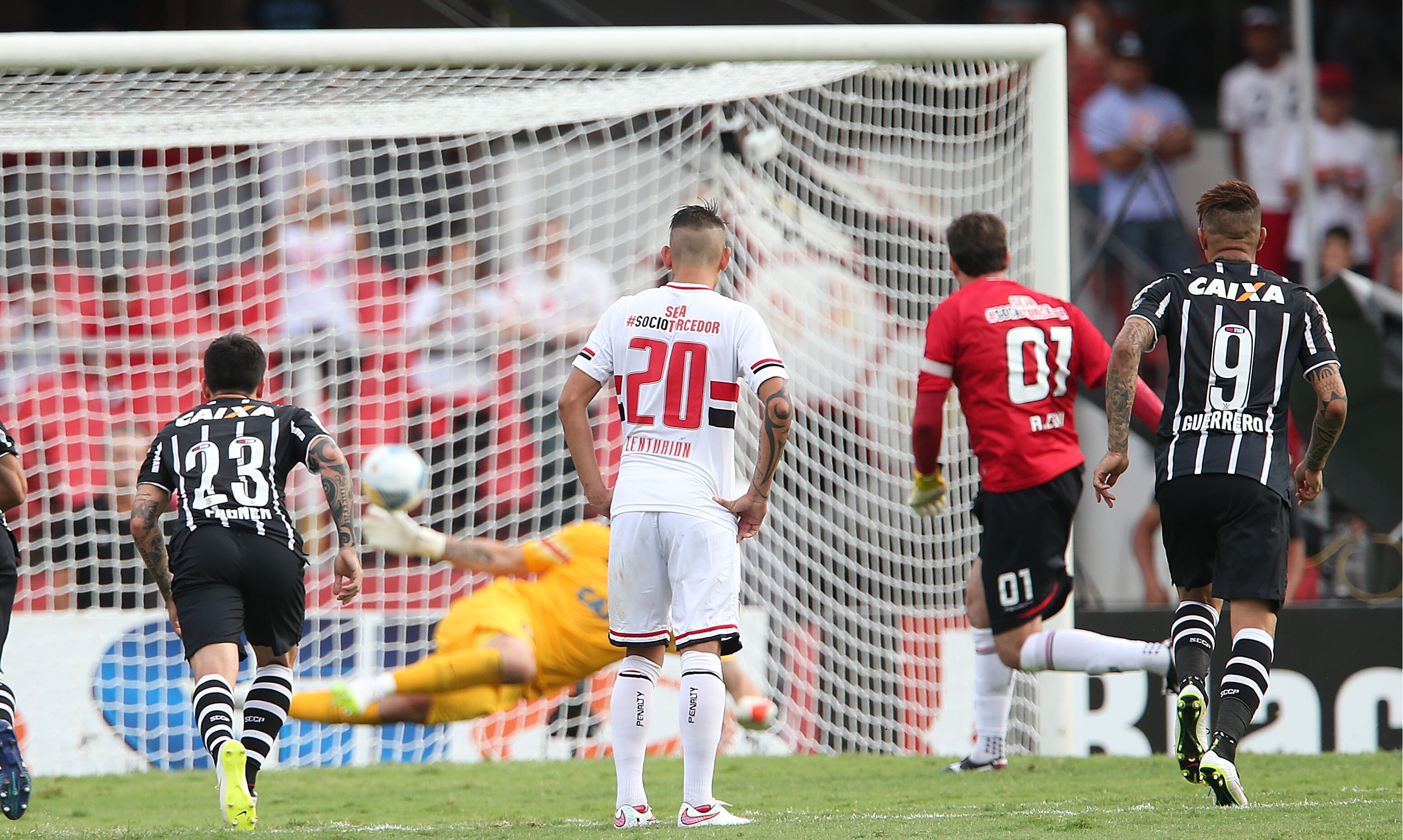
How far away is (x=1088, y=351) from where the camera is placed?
19.5 feet

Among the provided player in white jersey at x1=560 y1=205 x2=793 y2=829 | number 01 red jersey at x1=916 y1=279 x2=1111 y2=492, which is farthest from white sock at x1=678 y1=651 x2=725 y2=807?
number 01 red jersey at x1=916 y1=279 x2=1111 y2=492

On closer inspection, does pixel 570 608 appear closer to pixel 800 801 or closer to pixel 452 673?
pixel 452 673

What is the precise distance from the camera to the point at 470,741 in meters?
7.48

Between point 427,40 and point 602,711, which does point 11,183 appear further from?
point 602,711

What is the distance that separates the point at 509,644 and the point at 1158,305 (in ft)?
9.47

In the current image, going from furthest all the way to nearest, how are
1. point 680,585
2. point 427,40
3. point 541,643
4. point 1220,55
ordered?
point 1220,55 → point 427,40 → point 541,643 → point 680,585

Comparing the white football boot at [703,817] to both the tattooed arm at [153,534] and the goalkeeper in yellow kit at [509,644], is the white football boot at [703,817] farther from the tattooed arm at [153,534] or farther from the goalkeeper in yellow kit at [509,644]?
the tattooed arm at [153,534]

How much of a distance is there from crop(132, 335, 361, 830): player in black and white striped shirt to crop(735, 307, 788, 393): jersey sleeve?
1449 millimetres

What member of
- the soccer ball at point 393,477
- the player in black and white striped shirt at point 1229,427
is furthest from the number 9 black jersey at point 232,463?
the player in black and white striped shirt at point 1229,427

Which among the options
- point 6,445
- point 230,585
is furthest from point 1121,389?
point 6,445

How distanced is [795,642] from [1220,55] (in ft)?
22.6

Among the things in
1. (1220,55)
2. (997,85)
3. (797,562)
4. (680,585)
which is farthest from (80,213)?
(1220,55)

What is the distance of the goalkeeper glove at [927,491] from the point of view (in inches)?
236

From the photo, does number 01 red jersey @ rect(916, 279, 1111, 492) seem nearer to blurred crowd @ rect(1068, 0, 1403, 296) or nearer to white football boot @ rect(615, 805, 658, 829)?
white football boot @ rect(615, 805, 658, 829)
